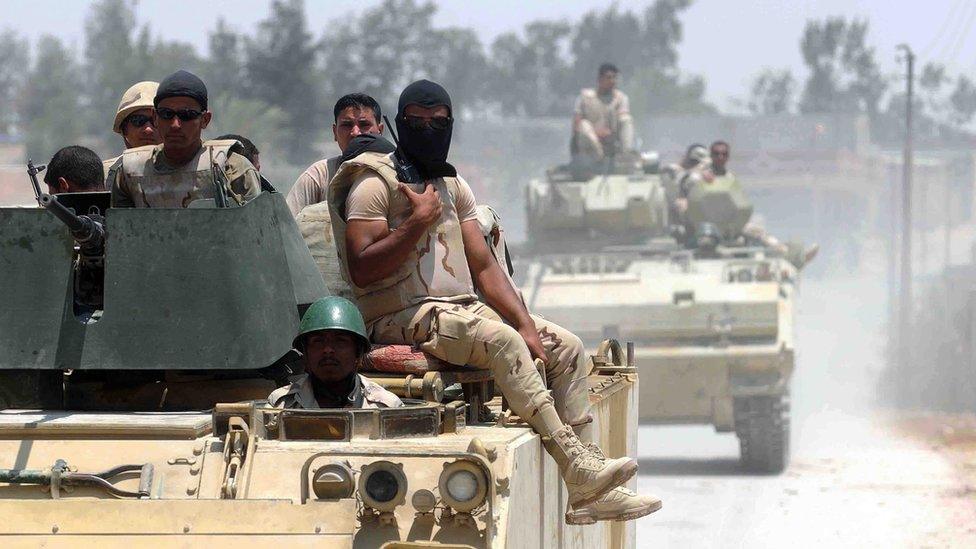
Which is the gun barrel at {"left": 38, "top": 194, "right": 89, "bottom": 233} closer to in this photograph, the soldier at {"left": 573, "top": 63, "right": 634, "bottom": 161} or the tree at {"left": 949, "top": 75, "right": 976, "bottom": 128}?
the soldier at {"left": 573, "top": 63, "right": 634, "bottom": 161}

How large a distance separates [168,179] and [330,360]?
4.23ft

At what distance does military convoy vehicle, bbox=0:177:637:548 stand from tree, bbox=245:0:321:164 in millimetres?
52577

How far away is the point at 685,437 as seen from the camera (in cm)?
2073

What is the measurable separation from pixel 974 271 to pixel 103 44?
53.4 meters

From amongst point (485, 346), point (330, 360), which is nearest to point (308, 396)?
point (330, 360)

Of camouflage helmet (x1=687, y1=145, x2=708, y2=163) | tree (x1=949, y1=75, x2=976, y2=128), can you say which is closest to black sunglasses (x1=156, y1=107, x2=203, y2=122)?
camouflage helmet (x1=687, y1=145, x2=708, y2=163)

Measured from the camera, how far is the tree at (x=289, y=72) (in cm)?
6000

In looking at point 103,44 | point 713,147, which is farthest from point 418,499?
point 103,44

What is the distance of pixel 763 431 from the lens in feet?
53.7

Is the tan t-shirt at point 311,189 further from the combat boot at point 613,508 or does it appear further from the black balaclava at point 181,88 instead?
the combat boot at point 613,508

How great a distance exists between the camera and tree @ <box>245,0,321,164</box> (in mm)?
60000

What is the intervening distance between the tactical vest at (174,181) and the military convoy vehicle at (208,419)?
0.25 metres

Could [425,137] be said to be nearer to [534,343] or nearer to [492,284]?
[492,284]

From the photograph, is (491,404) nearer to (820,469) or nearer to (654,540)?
(654,540)
